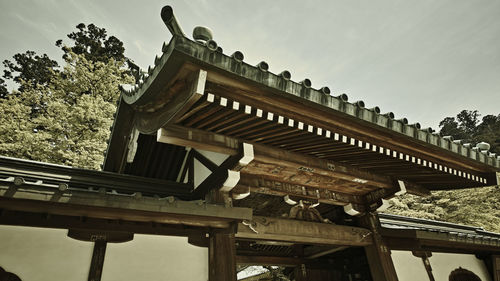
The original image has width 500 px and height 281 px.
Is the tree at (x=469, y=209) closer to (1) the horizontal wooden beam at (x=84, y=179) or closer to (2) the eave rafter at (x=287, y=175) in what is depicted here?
(2) the eave rafter at (x=287, y=175)

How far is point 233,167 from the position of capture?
4.11 metres

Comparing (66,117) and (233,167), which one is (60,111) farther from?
(233,167)

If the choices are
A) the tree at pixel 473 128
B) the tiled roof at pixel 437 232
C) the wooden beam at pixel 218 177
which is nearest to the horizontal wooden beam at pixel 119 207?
the wooden beam at pixel 218 177

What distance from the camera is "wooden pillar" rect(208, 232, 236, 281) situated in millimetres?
3775

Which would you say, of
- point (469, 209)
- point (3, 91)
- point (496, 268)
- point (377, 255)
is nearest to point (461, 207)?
point (469, 209)

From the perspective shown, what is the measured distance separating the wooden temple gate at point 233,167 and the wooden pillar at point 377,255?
2cm

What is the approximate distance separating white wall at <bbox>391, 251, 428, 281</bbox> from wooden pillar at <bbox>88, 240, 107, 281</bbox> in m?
6.10

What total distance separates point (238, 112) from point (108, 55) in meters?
22.0

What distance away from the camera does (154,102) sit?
3.40 metres

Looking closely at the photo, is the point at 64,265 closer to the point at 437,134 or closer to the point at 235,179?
the point at 235,179

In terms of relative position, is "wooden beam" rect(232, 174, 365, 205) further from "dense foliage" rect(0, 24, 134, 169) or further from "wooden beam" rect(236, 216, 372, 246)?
"dense foliage" rect(0, 24, 134, 169)

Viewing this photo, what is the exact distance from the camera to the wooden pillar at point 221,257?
378 centimetres

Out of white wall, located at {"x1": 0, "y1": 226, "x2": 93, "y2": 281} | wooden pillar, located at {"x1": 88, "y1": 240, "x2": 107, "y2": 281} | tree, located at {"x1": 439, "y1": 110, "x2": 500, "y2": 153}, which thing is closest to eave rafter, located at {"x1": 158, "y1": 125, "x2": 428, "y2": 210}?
wooden pillar, located at {"x1": 88, "y1": 240, "x2": 107, "y2": 281}

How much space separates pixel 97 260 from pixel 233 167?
2.12 metres
